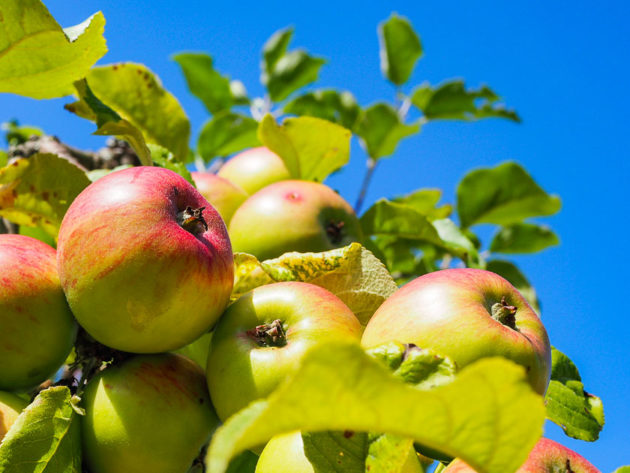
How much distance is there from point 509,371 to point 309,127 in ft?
3.29

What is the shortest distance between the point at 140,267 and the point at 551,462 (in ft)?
1.90

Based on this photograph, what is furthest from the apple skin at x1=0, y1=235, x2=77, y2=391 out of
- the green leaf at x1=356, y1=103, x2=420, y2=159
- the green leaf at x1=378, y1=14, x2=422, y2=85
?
the green leaf at x1=378, y1=14, x2=422, y2=85

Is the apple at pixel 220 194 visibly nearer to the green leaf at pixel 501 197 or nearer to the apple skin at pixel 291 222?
the apple skin at pixel 291 222

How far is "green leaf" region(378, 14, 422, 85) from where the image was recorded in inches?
91.2

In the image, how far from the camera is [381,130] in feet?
6.76

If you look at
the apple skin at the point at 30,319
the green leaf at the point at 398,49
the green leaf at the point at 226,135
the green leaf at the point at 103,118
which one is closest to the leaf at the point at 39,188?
the green leaf at the point at 103,118

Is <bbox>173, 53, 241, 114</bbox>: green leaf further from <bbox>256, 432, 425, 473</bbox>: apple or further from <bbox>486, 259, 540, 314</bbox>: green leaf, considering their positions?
<bbox>256, 432, 425, 473</bbox>: apple

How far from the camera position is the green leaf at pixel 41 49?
96 cm

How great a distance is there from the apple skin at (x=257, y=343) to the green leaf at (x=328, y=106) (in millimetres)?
1289

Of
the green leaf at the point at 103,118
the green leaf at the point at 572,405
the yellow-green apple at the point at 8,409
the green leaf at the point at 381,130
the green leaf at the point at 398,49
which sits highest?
the green leaf at the point at 398,49

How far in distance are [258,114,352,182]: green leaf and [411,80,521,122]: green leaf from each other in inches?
32.2

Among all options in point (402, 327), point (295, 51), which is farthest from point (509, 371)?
point (295, 51)

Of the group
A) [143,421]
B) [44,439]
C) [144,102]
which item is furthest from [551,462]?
[144,102]

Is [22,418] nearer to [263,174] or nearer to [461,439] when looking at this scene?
[461,439]
